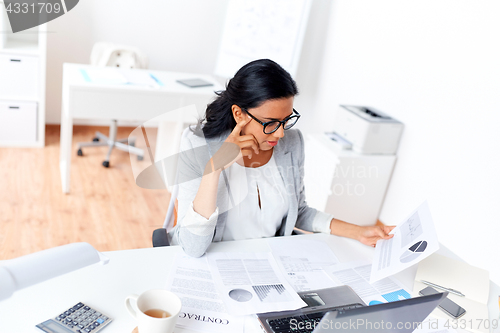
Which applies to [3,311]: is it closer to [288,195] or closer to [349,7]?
[288,195]

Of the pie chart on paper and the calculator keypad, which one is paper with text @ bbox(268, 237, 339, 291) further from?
the calculator keypad

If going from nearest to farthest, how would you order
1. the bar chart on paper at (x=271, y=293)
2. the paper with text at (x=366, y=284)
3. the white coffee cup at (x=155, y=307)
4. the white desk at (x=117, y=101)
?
the white coffee cup at (x=155, y=307), the bar chart on paper at (x=271, y=293), the paper with text at (x=366, y=284), the white desk at (x=117, y=101)

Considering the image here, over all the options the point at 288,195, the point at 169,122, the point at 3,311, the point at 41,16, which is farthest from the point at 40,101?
the point at 3,311

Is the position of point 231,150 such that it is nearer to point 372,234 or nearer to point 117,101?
point 372,234

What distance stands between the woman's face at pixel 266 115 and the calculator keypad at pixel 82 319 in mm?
698

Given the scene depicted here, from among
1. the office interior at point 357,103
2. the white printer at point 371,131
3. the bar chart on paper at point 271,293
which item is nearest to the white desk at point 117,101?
the office interior at point 357,103

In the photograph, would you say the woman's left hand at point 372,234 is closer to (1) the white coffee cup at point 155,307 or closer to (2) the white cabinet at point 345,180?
(1) the white coffee cup at point 155,307

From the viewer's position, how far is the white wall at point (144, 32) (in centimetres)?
368

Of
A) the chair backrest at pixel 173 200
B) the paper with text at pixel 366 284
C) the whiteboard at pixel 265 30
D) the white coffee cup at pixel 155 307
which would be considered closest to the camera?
the white coffee cup at pixel 155 307

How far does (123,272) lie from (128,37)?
324 cm

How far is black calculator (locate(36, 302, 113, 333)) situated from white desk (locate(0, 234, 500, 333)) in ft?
0.07

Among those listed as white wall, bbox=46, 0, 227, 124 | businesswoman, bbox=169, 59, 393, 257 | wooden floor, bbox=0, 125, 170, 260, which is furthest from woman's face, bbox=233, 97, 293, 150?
white wall, bbox=46, 0, 227, 124

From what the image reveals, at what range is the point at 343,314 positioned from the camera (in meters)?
0.61

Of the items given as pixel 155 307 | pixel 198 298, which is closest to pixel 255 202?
pixel 198 298
